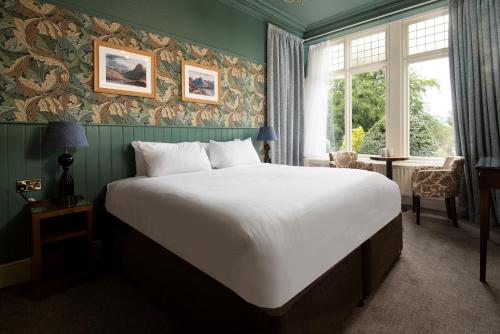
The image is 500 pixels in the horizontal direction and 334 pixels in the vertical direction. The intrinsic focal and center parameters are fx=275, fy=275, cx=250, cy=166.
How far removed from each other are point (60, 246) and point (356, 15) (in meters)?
4.78

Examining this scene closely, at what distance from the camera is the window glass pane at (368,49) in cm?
444

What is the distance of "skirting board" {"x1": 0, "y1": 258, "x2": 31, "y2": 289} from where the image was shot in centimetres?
210

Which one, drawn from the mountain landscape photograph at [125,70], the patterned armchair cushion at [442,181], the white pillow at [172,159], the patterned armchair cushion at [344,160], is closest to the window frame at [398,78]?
the patterned armchair cushion at [344,160]

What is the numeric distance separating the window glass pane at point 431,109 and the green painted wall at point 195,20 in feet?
7.83

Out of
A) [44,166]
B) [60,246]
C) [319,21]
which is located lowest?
[60,246]

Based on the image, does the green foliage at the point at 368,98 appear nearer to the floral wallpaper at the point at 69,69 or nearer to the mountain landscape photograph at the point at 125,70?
the floral wallpaper at the point at 69,69

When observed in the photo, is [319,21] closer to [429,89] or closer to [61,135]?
[429,89]

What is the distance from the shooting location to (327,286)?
136 cm

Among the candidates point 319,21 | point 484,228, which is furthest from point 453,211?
point 319,21

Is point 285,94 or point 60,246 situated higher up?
point 285,94

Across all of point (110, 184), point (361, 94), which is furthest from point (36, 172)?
point (361, 94)

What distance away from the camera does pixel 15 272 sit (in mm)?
2148

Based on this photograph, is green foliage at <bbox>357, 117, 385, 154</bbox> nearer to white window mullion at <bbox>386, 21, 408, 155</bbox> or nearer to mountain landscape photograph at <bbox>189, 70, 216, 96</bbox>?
white window mullion at <bbox>386, 21, 408, 155</bbox>

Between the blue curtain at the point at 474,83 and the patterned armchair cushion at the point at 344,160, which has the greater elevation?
the blue curtain at the point at 474,83
